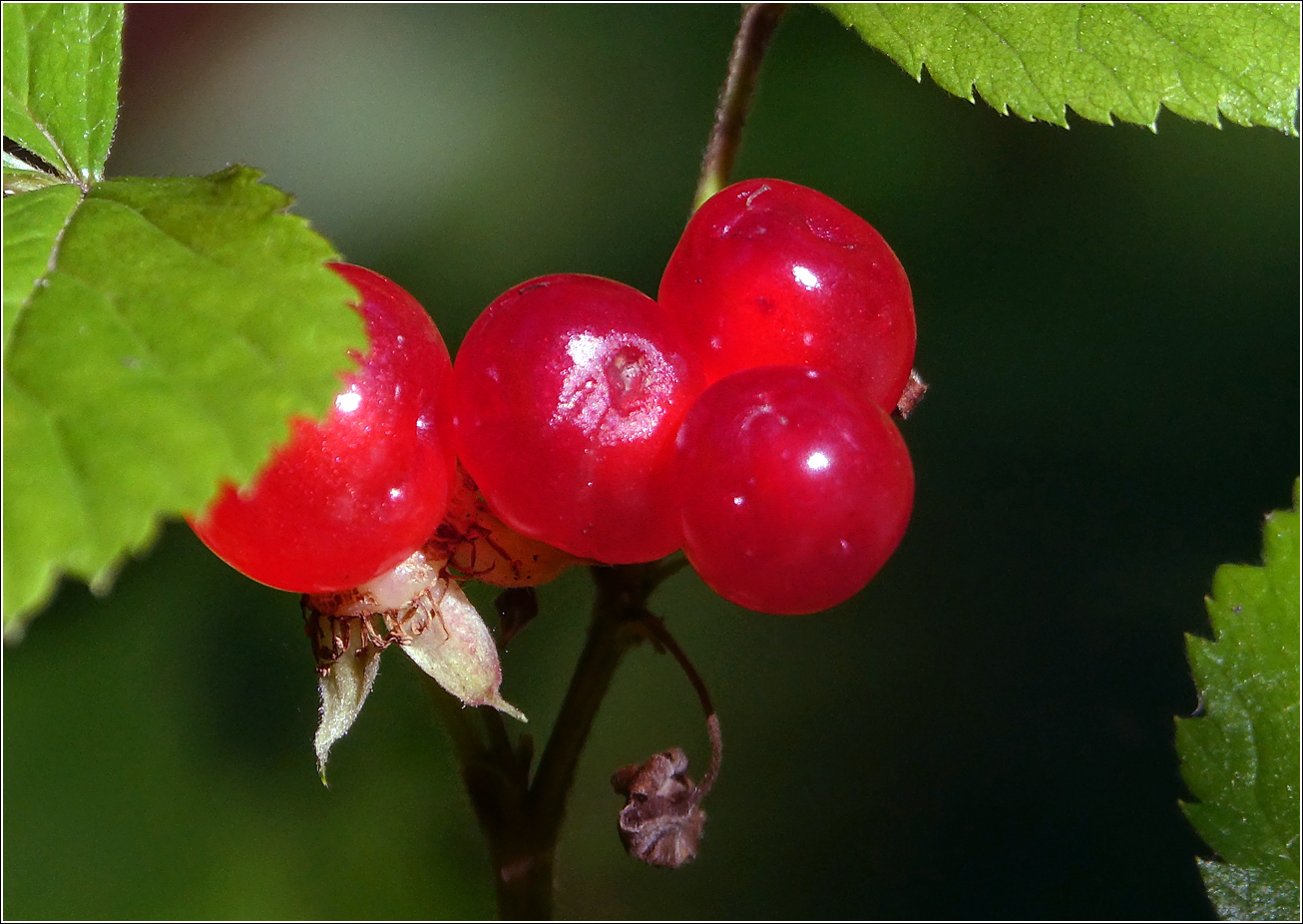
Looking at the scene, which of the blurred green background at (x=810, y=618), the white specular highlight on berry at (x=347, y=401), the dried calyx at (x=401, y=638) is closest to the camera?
the white specular highlight on berry at (x=347, y=401)

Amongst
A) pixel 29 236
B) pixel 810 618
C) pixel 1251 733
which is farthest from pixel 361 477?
pixel 810 618

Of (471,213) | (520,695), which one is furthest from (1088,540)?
(471,213)

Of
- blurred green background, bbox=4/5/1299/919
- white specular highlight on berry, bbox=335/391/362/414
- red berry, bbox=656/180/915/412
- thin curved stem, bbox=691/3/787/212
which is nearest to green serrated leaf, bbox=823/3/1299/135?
thin curved stem, bbox=691/3/787/212

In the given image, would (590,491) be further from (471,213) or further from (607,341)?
(471,213)

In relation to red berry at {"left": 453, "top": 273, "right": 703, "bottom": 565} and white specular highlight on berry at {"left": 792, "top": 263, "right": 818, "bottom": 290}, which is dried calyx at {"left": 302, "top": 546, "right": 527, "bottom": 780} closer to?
red berry at {"left": 453, "top": 273, "right": 703, "bottom": 565}

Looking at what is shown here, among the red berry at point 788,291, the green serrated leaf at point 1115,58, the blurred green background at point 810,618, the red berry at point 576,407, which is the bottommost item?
the blurred green background at point 810,618

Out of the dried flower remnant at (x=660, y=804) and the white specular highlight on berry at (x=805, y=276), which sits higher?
the white specular highlight on berry at (x=805, y=276)

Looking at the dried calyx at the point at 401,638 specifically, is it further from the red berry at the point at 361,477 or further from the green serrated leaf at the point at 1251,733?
the green serrated leaf at the point at 1251,733

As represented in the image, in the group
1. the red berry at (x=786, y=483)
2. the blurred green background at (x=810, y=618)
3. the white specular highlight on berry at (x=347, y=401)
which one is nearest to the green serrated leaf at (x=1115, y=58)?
the red berry at (x=786, y=483)
